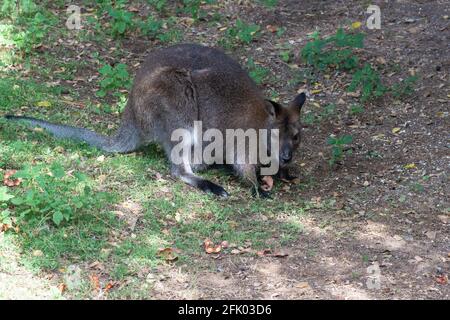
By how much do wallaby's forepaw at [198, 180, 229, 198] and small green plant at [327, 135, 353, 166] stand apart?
1136mm

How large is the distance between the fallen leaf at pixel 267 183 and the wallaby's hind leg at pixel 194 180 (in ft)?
1.50

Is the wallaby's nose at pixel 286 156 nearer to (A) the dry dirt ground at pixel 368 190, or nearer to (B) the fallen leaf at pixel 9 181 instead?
(A) the dry dirt ground at pixel 368 190

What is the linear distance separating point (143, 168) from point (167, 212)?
827 millimetres

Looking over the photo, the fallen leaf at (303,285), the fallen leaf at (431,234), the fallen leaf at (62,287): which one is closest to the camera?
the fallen leaf at (62,287)

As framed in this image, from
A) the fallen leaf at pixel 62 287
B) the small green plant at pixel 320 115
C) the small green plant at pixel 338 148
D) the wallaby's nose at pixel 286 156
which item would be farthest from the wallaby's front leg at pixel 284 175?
the fallen leaf at pixel 62 287

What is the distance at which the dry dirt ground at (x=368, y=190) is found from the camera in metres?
4.88

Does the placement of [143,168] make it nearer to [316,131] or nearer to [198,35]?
[316,131]

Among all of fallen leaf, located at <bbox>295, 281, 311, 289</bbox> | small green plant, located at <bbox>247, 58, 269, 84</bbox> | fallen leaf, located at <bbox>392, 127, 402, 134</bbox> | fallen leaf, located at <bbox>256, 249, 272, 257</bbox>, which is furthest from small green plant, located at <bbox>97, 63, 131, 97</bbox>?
fallen leaf, located at <bbox>295, 281, 311, 289</bbox>

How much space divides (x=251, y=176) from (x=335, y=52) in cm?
244

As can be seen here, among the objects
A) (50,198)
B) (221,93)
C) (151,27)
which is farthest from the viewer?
(151,27)

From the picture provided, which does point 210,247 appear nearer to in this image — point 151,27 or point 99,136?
point 99,136

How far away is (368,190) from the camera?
247 inches

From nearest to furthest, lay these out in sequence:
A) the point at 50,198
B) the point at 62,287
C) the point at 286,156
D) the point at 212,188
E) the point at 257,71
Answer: the point at 62,287
the point at 50,198
the point at 212,188
the point at 286,156
the point at 257,71

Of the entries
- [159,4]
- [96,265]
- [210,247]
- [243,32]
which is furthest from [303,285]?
[159,4]
